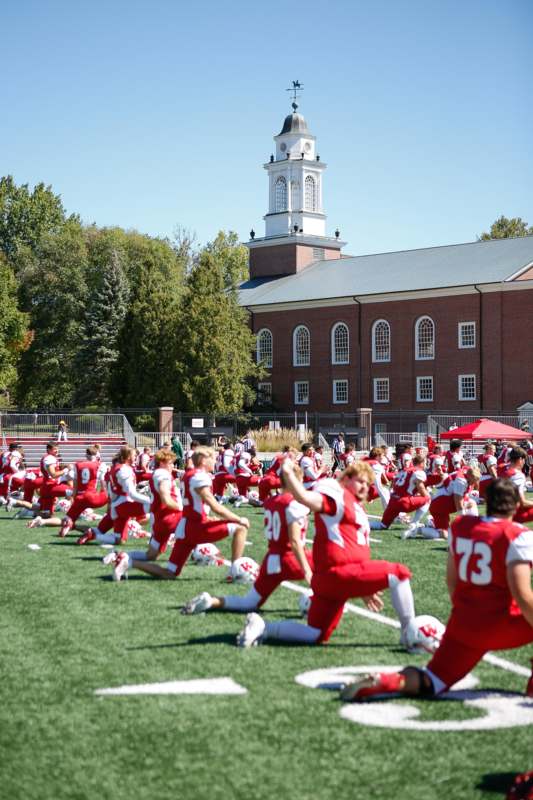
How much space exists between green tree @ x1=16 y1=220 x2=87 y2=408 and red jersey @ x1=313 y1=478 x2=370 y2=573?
60.6m

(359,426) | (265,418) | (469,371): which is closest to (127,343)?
(265,418)

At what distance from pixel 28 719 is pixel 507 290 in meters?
53.8

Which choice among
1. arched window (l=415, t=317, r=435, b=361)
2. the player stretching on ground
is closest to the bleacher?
arched window (l=415, t=317, r=435, b=361)

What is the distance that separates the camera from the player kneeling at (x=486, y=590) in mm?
6301

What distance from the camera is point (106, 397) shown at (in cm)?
6384

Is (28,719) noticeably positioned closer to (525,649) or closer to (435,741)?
(435,741)

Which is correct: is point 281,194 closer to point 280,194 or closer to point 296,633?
point 280,194

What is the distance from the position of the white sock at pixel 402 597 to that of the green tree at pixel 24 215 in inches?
→ 3258

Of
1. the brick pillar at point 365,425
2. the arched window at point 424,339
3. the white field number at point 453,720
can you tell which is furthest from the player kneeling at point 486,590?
the arched window at point 424,339

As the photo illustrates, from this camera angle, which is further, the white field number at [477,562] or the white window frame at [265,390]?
the white window frame at [265,390]

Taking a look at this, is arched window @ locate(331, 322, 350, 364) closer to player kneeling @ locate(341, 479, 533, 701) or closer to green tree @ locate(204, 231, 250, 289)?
green tree @ locate(204, 231, 250, 289)

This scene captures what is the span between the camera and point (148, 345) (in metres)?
59.2

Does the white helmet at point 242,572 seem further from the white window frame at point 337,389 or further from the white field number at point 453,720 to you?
the white window frame at point 337,389

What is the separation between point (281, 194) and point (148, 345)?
79.2 ft
